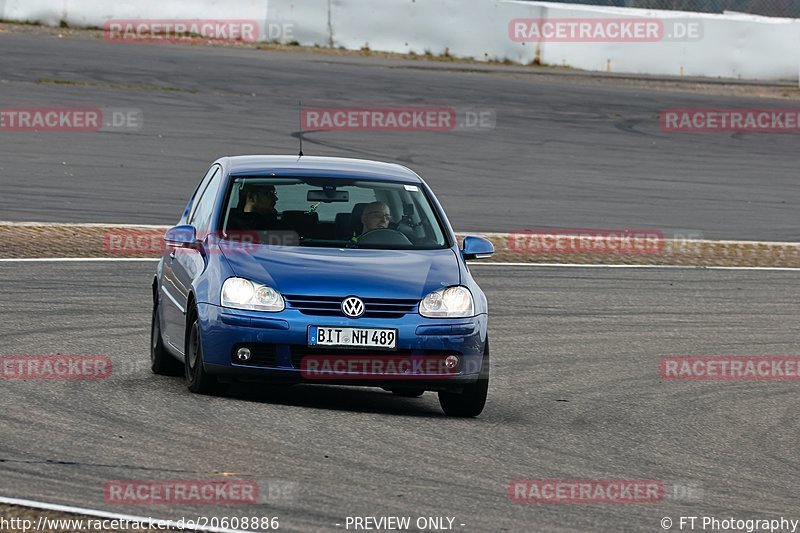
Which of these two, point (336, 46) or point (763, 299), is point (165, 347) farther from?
point (336, 46)

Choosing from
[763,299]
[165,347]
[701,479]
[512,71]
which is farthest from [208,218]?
[512,71]

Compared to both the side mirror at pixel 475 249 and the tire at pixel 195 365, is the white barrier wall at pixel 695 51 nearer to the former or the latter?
the side mirror at pixel 475 249

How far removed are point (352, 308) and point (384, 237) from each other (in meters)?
1.11

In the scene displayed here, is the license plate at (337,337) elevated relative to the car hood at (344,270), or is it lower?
lower

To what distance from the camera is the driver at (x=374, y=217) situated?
32.3ft

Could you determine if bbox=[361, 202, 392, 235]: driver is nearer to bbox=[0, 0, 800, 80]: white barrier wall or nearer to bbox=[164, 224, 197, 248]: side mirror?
bbox=[164, 224, 197, 248]: side mirror

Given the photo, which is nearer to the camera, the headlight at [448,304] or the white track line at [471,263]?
the headlight at [448,304]

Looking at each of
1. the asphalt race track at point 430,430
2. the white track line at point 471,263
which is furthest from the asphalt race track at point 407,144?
the asphalt race track at point 430,430

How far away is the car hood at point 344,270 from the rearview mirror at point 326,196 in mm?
480

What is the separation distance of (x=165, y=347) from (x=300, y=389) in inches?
37.2

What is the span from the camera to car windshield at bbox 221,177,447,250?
971cm

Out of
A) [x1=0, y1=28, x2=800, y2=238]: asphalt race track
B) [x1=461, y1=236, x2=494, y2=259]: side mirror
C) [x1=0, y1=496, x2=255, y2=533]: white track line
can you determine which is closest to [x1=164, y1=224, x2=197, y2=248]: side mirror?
[x1=461, y1=236, x2=494, y2=259]: side mirror

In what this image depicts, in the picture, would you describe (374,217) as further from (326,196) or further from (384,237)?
(326,196)

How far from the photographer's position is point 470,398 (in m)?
9.20
